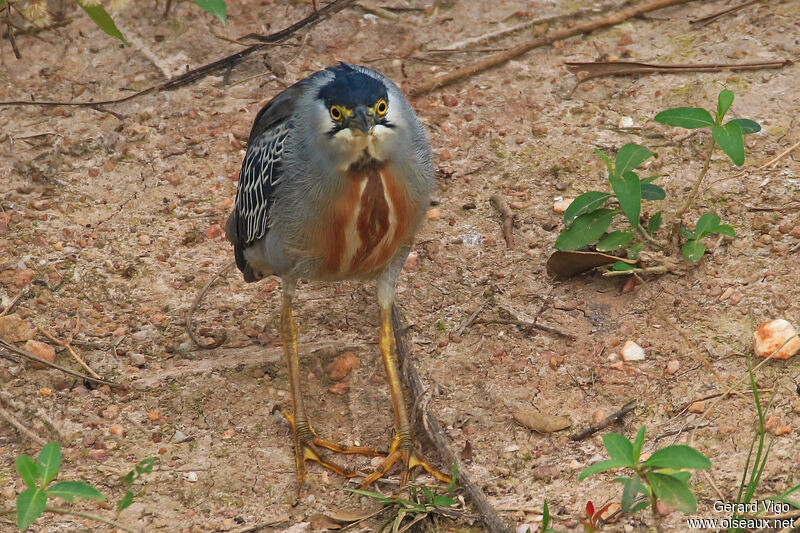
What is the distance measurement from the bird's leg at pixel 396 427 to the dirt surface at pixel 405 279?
0.11 m

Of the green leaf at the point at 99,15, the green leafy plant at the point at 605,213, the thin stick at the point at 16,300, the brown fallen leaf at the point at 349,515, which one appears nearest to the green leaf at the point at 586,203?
the green leafy plant at the point at 605,213

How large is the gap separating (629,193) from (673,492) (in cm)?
188

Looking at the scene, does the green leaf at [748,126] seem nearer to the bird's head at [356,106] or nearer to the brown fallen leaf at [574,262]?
the brown fallen leaf at [574,262]

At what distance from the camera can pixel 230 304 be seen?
5488 mm

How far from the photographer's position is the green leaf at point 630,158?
472 cm

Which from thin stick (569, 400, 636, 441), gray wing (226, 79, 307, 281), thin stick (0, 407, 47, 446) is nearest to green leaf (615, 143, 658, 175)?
thin stick (569, 400, 636, 441)

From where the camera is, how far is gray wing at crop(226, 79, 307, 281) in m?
4.58

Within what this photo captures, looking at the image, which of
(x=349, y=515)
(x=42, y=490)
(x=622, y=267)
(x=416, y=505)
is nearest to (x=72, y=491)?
(x=42, y=490)

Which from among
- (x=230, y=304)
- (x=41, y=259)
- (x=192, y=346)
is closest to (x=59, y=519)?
(x=192, y=346)

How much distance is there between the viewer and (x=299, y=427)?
460cm

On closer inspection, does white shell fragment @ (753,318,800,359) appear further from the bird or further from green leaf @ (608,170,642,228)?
the bird

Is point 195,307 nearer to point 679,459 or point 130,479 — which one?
point 130,479

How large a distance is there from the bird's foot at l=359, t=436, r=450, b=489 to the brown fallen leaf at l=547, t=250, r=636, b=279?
52.7 inches

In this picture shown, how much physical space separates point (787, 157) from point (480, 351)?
2.25m
